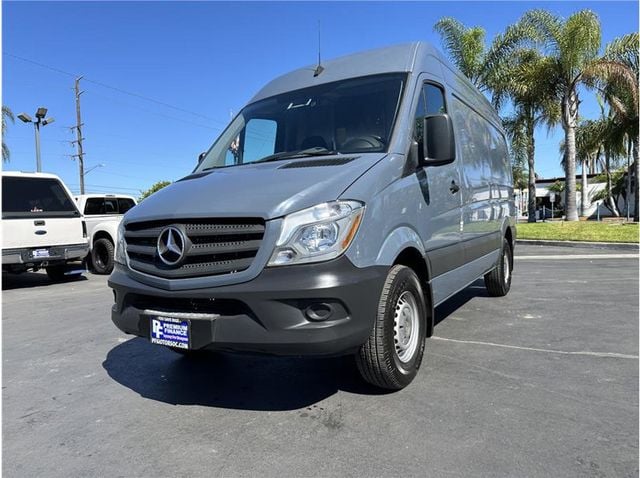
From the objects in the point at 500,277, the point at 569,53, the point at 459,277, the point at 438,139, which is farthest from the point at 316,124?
the point at 569,53

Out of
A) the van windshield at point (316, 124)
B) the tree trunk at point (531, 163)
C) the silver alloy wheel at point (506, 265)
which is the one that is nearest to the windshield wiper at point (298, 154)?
the van windshield at point (316, 124)

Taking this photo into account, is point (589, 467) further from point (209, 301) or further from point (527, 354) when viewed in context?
point (209, 301)

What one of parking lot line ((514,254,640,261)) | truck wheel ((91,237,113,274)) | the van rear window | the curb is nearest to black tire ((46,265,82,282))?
truck wheel ((91,237,113,274))

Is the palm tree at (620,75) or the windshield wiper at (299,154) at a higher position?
the palm tree at (620,75)

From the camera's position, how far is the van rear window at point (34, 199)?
30.1 ft

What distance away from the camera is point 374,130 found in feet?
12.4

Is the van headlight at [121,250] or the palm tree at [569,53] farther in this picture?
the palm tree at [569,53]

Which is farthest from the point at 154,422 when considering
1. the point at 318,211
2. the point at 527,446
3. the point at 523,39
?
the point at 523,39

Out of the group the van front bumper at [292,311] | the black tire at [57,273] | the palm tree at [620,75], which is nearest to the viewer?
the van front bumper at [292,311]

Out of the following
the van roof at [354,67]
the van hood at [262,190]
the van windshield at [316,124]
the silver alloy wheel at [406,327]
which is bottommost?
the silver alloy wheel at [406,327]

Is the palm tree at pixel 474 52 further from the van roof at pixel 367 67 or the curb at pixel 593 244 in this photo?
the van roof at pixel 367 67

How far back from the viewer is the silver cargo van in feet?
9.25

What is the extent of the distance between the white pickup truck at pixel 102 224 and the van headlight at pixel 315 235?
29.1 ft

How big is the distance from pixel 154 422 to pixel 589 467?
2.49m
